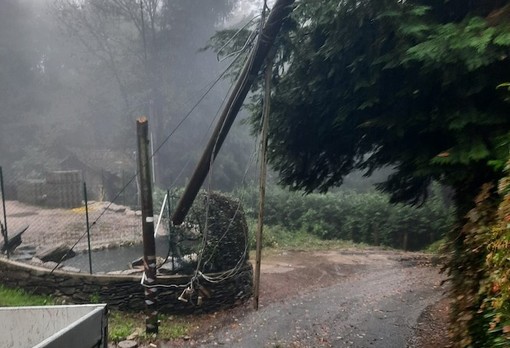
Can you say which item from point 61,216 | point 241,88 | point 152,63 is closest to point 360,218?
point 61,216

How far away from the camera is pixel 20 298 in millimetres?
8766

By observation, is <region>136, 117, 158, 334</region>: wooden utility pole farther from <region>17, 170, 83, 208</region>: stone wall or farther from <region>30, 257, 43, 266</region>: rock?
<region>17, 170, 83, 208</region>: stone wall

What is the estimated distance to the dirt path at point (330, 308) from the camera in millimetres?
7984

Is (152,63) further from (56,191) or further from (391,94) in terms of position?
(391,94)

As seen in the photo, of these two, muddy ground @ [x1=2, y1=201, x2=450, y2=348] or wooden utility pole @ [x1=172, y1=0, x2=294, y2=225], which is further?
muddy ground @ [x1=2, y1=201, x2=450, y2=348]

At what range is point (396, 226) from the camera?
779 inches

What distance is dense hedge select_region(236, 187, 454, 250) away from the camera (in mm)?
19484

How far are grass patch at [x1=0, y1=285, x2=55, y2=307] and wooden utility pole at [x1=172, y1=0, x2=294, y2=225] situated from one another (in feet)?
11.1

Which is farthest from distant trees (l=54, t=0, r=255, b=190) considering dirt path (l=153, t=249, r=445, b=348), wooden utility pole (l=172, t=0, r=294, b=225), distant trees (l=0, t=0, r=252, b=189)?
wooden utility pole (l=172, t=0, r=294, b=225)

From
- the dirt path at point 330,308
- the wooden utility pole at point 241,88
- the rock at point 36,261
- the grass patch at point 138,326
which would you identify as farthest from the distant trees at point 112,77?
the wooden utility pole at point 241,88

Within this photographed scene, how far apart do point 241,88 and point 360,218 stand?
588 inches

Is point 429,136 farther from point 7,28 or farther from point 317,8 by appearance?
point 7,28

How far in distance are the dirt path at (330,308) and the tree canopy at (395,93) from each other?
8.50ft

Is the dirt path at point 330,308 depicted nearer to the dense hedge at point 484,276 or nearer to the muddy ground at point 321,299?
the muddy ground at point 321,299
